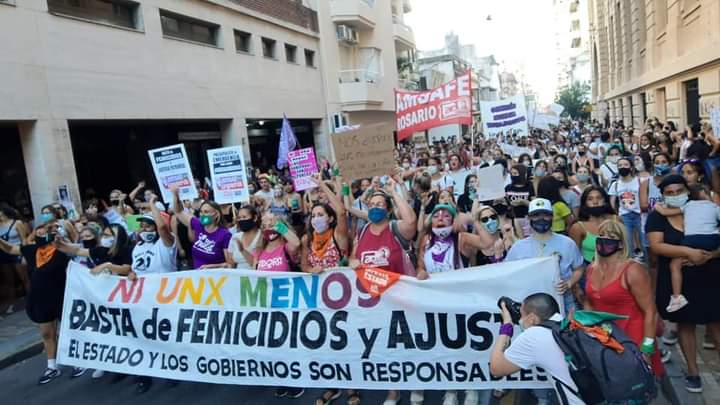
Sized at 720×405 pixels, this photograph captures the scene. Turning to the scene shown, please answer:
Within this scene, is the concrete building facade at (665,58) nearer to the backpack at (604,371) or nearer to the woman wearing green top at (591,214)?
the woman wearing green top at (591,214)

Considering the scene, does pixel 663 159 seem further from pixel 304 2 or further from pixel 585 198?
pixel 304 2

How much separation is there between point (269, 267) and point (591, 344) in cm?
285

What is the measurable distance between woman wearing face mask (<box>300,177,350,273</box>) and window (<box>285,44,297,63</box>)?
16598 mm

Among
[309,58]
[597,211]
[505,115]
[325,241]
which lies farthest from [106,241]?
[309,58]

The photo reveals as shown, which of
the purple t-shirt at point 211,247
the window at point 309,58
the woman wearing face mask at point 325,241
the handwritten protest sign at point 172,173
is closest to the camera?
the woman wearing face mask at point 325,241

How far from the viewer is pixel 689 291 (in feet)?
12.4

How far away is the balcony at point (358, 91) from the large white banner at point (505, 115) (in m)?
10.4

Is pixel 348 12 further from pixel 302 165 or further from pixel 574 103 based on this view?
pixel 574 103

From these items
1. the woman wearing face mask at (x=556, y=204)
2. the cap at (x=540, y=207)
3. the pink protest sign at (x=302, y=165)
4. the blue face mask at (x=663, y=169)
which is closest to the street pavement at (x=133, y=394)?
the cap at (x=540, y=207)

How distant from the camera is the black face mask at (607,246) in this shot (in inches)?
129

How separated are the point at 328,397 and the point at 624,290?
239 cm

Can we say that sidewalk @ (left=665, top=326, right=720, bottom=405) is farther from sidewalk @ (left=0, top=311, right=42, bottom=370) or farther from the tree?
the tree

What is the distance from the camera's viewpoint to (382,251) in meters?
4.29

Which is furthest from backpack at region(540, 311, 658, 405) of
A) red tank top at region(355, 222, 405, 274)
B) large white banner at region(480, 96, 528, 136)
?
large white banner at region(480, 96, 528, 136)
